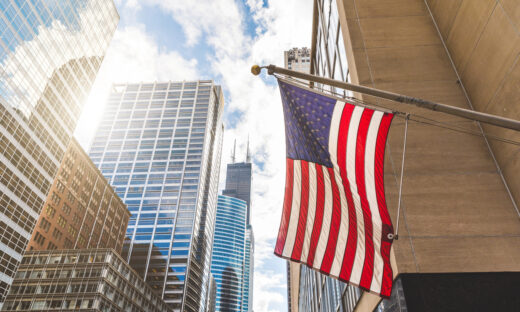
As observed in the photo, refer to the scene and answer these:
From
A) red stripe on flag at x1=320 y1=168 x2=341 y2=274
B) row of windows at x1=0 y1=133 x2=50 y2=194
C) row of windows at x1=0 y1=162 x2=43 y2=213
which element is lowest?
red stripe on flag at x1=320 y1=168 x2=341 y2=274

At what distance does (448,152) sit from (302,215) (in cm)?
492

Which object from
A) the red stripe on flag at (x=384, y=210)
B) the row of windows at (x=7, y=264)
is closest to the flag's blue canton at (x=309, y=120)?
the red stripe on flag at (x=384, y=210)

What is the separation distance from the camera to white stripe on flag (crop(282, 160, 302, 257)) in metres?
8.19

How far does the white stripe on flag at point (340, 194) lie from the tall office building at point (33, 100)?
6063 centimetres

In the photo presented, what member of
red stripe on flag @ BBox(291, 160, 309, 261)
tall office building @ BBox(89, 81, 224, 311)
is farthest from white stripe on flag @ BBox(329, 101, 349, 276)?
tall office building @ BBox(89, 81, 224, 311)

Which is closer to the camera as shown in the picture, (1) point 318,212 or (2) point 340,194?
(2) point 340,194

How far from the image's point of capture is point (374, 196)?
7137 millimetres

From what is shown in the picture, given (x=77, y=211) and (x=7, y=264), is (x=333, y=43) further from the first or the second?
(x=77, y=211)

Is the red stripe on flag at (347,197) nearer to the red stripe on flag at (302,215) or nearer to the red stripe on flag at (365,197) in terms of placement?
the red stripe on flag at (365,197)

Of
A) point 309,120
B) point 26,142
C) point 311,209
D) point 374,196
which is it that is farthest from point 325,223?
point 26,142

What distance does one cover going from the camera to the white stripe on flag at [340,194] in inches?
290

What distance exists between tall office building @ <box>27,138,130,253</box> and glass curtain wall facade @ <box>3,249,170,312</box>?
971 cm

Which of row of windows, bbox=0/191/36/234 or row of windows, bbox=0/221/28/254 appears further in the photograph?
row of windows, bbox=0/191/36/234

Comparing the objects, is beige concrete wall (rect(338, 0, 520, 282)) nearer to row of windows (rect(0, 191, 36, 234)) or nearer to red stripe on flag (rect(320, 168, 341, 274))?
red stripe on flag (rect(320, 168, 341, 274))
